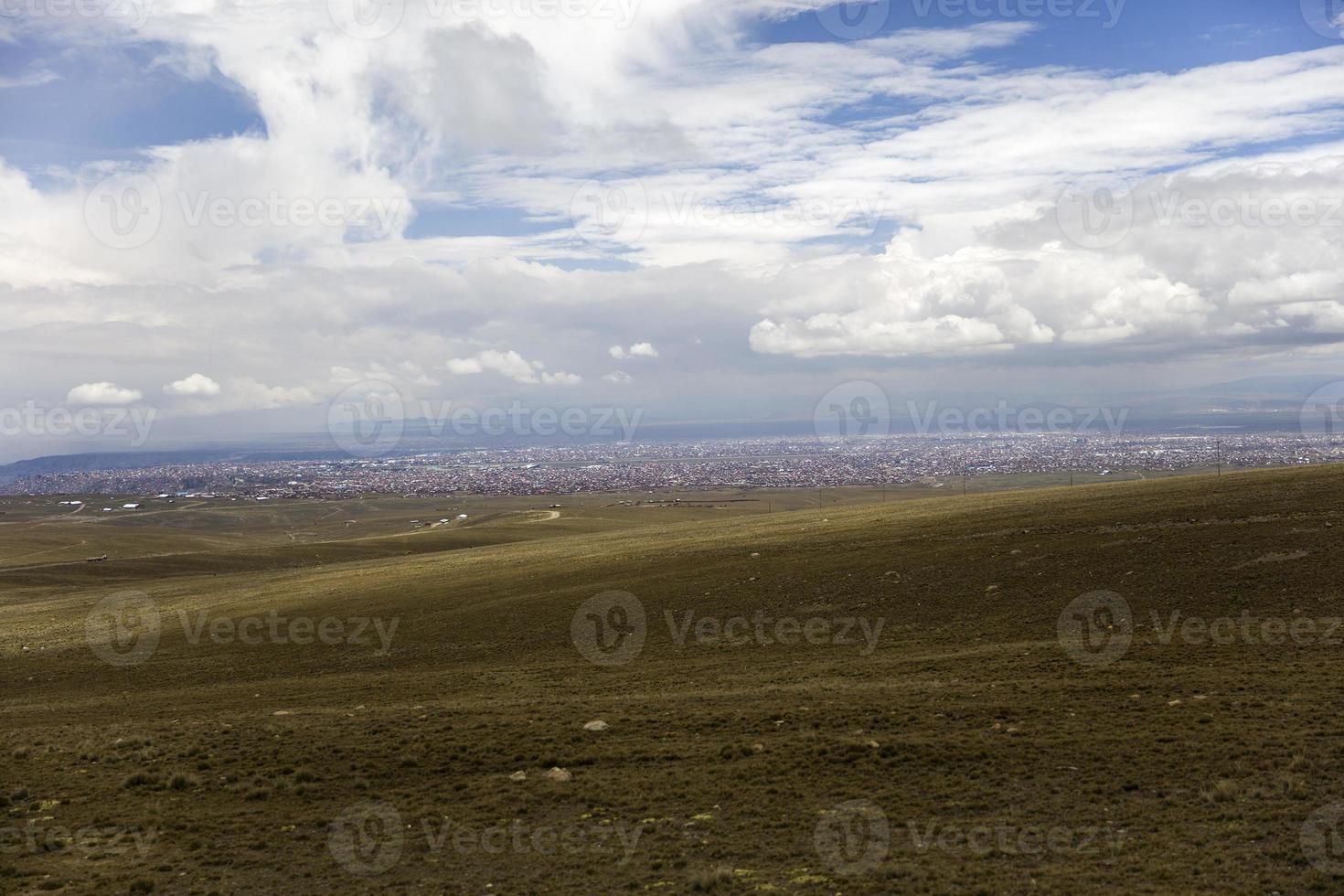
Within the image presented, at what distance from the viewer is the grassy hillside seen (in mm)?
16547

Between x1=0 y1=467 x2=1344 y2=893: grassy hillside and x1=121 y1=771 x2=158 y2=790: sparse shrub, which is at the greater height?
x1=121 y1=771 x2=158 y2=790: sparse shrub

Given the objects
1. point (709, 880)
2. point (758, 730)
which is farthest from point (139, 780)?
point (758, 730)

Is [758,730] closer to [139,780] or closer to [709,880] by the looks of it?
[709,880]

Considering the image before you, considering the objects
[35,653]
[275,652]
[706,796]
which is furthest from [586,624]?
[35,653]

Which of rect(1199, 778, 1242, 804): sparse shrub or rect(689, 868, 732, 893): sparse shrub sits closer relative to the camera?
rect(689, 868, 732, 893): sparse shrub

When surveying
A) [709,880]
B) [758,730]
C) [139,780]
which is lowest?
[758,730]

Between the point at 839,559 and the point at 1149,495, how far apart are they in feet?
75.8

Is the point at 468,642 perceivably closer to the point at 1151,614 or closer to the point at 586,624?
the point at 586,624

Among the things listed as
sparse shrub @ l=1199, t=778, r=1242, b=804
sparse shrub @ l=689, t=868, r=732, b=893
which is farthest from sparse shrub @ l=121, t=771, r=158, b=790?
sparse shrub @ l=1199, t=778, r=1242, b=804

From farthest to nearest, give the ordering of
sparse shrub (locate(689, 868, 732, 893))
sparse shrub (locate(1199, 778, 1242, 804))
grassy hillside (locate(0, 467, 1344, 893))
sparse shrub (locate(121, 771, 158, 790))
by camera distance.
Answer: sparse shrub (locate(121, 771, 158, 790)) < sparse shrub (locate(1199, 778, 1242, 804)) < grassy hillside (locate(0, 467, 1344, 893)) < sparse shrub (locate(689, 868, 732, 893))

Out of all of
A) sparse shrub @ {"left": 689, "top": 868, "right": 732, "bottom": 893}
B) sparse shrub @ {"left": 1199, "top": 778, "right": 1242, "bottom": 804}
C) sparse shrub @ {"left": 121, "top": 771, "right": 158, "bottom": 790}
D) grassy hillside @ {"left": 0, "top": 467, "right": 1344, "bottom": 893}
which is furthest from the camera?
sparse shrub @ {"left": 121, "top": 771, "right": 158, "bottom": 790}

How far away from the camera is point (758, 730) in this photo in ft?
77.6

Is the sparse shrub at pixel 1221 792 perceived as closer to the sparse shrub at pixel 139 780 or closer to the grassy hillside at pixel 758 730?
the grassy hillside at pixel 758 730

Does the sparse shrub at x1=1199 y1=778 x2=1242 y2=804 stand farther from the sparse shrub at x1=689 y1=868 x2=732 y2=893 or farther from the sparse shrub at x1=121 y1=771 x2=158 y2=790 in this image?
the sparse shrub at x1=121 y1=771 x2=158 y2=790
